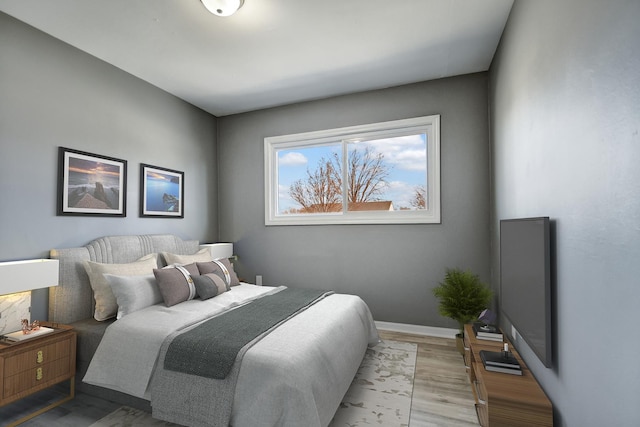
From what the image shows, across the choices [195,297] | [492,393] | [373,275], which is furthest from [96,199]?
[492,393]

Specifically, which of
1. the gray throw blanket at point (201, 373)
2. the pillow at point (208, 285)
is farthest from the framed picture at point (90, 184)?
the gray throw blanket at point (201, 373)

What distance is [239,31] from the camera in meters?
2.60

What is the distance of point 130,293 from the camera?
2504 millimetres

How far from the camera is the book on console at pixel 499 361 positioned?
1830 mm

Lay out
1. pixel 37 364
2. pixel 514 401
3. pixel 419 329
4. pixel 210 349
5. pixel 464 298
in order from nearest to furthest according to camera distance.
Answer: pixel 514 401
pixel 210 349
pixel 37 364
pixel 464 298
pixel 419 329

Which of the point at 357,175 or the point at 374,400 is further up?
the point at 357,175

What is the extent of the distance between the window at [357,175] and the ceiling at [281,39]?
620 millimetres

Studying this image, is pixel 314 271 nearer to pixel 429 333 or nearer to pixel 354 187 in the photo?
pixel 354 187

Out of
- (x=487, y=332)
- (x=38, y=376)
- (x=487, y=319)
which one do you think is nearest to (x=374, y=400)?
(x=487, y=332)

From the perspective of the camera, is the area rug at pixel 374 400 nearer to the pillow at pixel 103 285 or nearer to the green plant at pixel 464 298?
the green plant at pixel 464 298

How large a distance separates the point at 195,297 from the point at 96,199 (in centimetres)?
135

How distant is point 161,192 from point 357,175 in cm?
241

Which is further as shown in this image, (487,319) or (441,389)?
(487,319)

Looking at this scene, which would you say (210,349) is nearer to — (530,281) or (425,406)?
(425,406)
